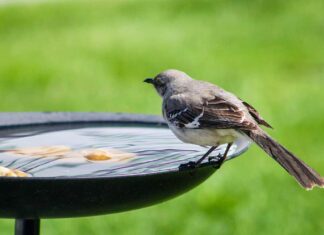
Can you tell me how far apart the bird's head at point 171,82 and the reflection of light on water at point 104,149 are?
264mm

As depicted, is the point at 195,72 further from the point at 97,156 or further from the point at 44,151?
the point at 97,156

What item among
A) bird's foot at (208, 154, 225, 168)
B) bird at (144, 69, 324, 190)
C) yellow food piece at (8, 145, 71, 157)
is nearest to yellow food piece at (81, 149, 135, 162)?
yellow food piece at (8, 145, 71, 157)

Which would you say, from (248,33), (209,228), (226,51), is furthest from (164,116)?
(248,33)

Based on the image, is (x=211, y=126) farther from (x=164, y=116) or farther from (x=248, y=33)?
(x=248, y=33)

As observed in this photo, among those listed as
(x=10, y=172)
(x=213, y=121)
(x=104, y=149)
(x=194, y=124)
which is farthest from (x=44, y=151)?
(x=213, y=121)

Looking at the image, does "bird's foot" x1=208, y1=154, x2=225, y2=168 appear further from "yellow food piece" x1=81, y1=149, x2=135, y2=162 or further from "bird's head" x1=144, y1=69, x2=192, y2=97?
"bird's head" x1=144, y1=69, x2=192, y2=97

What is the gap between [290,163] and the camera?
4344 mm

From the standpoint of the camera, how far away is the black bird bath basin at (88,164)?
145 inches

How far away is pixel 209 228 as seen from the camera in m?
7.28

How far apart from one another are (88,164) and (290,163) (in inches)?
40.6

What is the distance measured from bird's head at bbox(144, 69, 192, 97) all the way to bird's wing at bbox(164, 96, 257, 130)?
0.75 ft

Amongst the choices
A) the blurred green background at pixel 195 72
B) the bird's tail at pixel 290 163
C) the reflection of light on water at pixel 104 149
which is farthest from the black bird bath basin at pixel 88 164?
the blurred green background at pixel 195 72

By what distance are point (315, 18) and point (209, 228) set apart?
8677 millimetres

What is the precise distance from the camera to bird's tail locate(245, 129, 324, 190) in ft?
13.8
